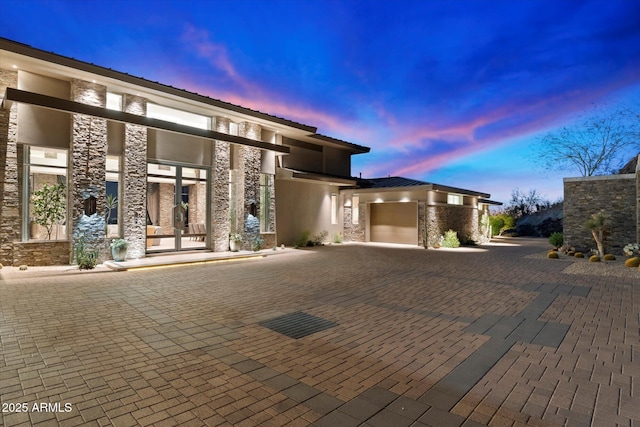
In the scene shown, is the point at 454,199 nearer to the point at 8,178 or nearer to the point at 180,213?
the point at 180,213

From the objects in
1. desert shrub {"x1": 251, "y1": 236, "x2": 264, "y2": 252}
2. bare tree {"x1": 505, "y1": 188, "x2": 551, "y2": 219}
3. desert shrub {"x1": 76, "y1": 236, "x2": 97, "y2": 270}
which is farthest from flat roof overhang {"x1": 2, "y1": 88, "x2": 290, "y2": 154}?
bare tree {"x1": 505, "y1": 188, "x2": 551, "y2": 219}

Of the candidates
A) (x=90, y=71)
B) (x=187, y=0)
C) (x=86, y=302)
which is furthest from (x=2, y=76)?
(x=86, y=302)

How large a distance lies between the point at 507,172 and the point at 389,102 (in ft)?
68.8

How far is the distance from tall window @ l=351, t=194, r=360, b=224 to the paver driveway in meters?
13.5

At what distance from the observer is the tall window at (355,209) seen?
21141 mm

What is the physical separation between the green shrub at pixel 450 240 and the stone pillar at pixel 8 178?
1818 cm

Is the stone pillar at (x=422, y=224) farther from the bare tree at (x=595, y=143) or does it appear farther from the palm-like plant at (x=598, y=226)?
the bare tree at (x=595, y=143)

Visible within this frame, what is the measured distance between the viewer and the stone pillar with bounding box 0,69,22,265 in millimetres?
9273

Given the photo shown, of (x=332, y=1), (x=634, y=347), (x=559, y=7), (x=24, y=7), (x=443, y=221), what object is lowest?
(x=634, y=347)

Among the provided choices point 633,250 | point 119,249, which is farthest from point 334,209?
point 633,250

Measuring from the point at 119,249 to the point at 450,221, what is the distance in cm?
1722

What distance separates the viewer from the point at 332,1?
13.6 m

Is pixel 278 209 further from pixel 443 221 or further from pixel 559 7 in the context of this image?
pixel 559 7

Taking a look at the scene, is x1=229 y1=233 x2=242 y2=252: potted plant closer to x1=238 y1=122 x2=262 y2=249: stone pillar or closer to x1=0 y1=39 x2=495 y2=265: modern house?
x1=0 y1=39 x2=495 y2=265: modern house
